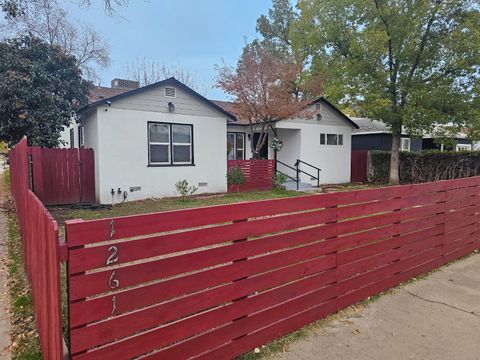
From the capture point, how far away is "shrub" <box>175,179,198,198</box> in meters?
11.6

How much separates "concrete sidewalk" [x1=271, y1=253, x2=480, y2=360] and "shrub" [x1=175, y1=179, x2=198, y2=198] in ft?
27.9

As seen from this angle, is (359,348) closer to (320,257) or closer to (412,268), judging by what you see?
(320,257)

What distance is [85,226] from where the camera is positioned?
1.90m

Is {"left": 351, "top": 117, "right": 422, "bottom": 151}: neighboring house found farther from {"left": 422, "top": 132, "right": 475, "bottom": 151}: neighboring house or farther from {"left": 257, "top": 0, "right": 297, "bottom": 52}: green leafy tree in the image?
{"left": 257, "top": 0, "right": 297, "bottom": 52}: green leafy tree

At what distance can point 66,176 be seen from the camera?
10422 millimetres

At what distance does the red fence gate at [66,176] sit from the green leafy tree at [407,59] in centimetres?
1164

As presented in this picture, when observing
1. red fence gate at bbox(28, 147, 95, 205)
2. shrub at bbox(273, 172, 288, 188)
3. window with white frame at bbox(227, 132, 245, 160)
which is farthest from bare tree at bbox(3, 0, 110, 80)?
shrub at bbox(273, 172, 288, 188)

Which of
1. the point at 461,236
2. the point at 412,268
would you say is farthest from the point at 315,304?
the point at 461,236

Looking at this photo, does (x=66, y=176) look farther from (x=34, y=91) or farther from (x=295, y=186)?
(x=295, y=186)

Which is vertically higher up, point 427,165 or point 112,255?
point 427,165

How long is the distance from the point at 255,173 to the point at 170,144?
3.73 metres

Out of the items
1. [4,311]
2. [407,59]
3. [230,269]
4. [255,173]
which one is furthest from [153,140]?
[407,59]

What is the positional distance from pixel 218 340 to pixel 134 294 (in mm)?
849

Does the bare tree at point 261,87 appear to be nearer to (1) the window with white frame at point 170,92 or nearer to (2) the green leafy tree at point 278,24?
(1) the window with white frame at point 170,92
